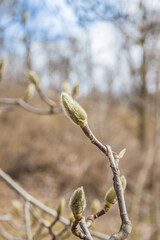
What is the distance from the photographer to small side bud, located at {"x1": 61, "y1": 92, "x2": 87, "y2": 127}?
1.91ft

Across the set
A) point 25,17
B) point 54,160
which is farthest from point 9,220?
point 54,160

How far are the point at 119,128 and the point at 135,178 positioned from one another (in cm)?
378

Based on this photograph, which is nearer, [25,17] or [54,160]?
[25,17]

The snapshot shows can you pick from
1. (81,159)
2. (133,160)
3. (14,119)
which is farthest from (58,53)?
(133,160)

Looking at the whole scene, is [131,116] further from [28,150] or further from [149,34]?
[149,34]

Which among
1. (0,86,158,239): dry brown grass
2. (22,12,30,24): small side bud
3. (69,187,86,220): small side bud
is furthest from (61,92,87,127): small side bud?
(0,86,158,239): dry brown grass

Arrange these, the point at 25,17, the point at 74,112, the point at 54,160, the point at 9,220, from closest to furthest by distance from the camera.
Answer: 1. the point at 74,112
2. the point at 9,220
3. the point at 25,17
4. the point at 54,160

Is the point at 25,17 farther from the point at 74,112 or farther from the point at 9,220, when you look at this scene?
the point at 74,112

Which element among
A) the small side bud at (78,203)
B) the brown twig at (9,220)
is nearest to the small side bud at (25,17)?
the brown twig at (9,220)

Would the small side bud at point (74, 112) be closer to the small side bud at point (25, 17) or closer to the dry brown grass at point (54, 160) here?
the small side bud at point (25, 17)

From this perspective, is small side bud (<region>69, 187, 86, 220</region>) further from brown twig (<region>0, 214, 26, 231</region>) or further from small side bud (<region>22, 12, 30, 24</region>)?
small side bud (<region>22, 12, 30, 24</region>)

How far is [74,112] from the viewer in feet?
1.97

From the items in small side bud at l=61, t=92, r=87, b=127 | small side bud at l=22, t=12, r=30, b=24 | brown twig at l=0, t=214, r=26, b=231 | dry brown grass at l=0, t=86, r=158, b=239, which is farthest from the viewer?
dry brown grass at l=0, t=86, r=158, b=239

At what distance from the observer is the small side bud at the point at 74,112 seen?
58cm
